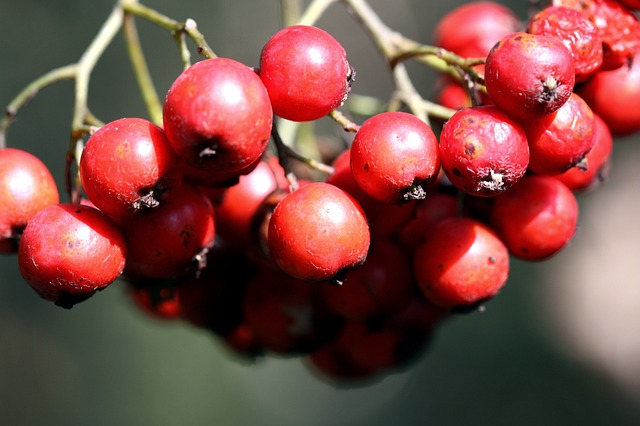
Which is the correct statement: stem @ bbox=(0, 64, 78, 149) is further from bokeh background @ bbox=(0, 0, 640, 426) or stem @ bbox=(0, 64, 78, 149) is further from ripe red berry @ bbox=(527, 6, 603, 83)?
bokeh background @ bbox=(0, 0, 640, 426)

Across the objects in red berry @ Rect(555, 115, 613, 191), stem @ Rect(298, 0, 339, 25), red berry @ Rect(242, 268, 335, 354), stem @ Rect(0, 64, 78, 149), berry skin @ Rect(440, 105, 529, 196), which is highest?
stem @ Rect(298, 0, 339, 25)

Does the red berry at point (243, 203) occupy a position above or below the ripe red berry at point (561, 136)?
below

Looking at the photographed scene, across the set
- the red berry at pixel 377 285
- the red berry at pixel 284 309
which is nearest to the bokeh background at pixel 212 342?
the red berry at pixel 284 309

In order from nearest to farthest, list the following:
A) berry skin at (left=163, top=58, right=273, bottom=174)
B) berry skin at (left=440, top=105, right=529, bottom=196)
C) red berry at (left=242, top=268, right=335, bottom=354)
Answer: berry skin at (left=163, top=58, right=273, bottom=174) → berry skin at (left=440, top=105, right=529, bottom=196) → red berry at (left=242, top=268, right=335, bottom=354)

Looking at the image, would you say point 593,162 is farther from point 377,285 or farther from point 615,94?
point 377,285

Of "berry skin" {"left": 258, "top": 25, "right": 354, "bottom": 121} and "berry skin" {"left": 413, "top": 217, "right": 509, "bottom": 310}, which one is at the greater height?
"berry skin" {"left": 258, "top": 25, "right": 354, "bottom": 121}

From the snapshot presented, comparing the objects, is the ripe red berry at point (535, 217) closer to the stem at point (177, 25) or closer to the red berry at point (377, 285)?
the red berry at point (377, 285)

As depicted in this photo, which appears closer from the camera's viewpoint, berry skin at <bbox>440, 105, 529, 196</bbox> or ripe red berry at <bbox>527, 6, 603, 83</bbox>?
berry skin at <bbox>440, 105, 529, 196</bbox>

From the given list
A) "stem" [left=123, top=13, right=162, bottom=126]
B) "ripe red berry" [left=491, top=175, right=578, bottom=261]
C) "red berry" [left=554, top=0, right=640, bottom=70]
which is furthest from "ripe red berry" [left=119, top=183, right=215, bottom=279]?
"red berry" [left=554, top=0, right=640, bottom=70]
